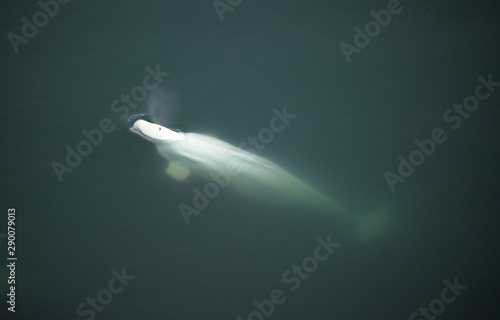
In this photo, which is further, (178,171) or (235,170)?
(178,171)

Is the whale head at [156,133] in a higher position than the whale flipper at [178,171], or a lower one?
higher

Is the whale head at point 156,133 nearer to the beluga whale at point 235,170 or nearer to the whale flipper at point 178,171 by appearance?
the beluga whale at point 235,170

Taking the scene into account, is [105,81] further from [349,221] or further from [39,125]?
[349,221]

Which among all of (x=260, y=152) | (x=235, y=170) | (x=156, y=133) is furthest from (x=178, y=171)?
(x=260, y=152)

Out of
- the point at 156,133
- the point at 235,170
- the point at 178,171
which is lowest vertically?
the point at 235,170

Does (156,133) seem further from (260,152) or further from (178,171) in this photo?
(260,152)

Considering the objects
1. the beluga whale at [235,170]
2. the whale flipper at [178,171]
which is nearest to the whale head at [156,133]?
the beluga whale at [235,170]

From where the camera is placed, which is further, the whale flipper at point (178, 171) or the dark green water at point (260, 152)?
the whale flipper at point (178, 171)
